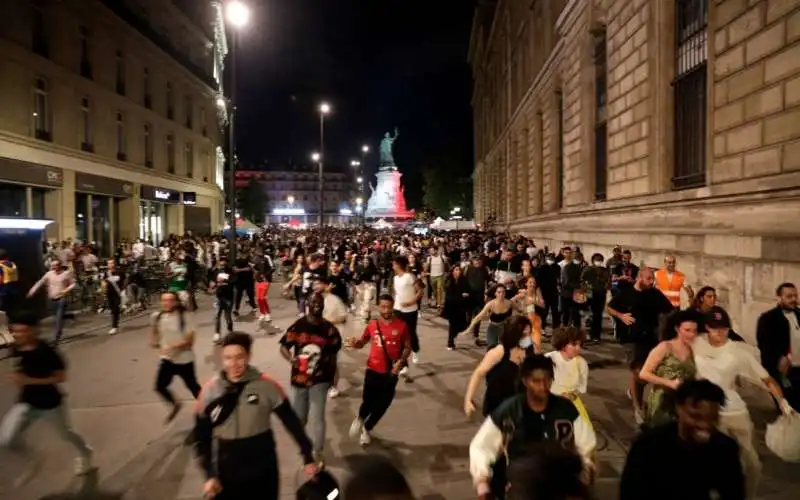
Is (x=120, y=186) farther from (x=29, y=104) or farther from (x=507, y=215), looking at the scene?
(x=507, y=215)

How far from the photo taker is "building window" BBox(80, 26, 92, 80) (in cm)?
2617

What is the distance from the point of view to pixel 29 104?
22109 millimetres

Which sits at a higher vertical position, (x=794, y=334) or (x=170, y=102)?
(x=170, y=102)

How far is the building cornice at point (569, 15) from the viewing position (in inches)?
746

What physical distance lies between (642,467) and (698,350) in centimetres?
251

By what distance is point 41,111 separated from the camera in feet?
76.6

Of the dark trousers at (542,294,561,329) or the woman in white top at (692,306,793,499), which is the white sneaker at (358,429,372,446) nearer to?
the woman in white top at (692,306,793,499)

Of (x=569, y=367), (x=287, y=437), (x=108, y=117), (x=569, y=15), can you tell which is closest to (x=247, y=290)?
(x=287, y=437)

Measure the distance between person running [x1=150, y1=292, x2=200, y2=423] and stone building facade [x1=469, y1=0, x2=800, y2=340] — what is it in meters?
7.43

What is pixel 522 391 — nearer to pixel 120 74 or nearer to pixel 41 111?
pixel 41 111

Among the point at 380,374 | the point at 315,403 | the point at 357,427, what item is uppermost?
the point at 380,374

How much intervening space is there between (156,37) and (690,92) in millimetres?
28823

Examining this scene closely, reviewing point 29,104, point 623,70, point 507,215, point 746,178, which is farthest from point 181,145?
point 746,178

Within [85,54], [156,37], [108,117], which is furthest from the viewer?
[156,37]
